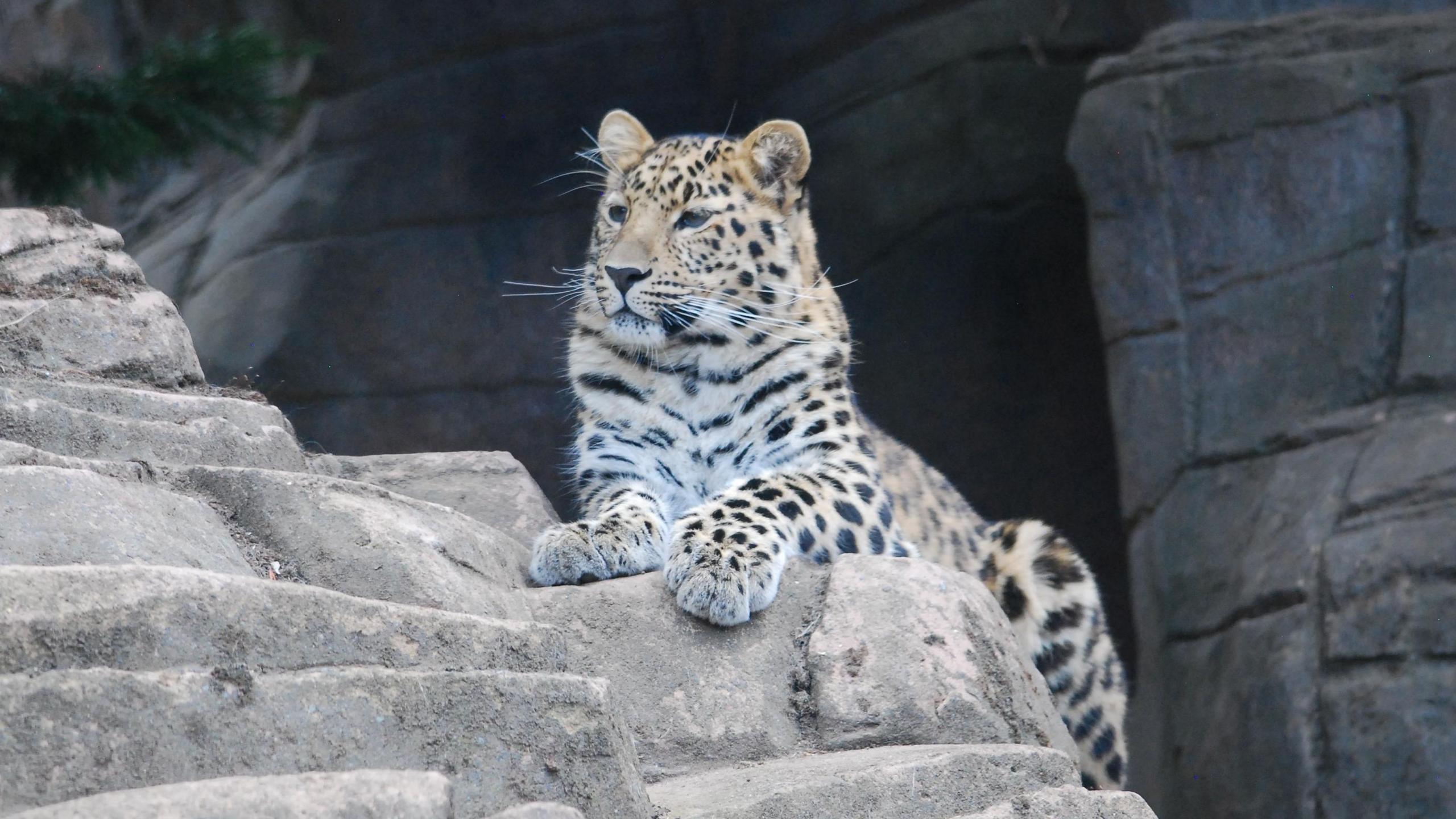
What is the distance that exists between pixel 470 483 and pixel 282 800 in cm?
335

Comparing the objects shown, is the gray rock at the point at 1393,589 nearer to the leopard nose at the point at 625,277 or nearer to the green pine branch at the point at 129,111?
the leopard nose at the point at 625,277

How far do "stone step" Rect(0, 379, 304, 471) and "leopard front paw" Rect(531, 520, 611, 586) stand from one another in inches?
28.3

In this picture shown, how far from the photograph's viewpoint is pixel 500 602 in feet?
12.8

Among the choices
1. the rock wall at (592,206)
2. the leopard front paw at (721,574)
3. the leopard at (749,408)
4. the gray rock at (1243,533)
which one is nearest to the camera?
the leopard front paw at (721,574)

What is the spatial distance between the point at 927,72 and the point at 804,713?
297 inches

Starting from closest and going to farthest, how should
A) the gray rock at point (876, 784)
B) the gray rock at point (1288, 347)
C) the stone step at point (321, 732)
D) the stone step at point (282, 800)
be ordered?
the stone step at point (282, 800)
the stone step at point (321, 732)
the gray rock at point (876, 784)
the gray rock at point (1288, 347)

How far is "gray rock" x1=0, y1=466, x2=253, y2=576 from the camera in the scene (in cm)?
289

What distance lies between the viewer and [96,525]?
9.82 ft

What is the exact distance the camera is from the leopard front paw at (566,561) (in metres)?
4.42

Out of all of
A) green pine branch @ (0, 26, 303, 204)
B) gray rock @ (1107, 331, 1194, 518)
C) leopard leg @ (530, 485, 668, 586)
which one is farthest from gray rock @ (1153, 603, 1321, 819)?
green pine branch @ (0, 26, 303, 204)

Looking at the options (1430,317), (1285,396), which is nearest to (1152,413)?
(1285,396)

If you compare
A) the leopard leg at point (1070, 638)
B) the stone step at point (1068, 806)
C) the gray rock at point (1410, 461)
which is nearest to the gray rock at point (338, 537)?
the stone step at point (1068, 806)

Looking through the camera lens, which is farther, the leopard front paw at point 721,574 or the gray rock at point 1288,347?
the gray rock at point 1288,347

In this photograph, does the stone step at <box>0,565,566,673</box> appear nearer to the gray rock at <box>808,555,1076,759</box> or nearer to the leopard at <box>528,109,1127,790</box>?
the gray rock at <box>808,555,1076,759</box>
